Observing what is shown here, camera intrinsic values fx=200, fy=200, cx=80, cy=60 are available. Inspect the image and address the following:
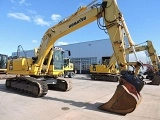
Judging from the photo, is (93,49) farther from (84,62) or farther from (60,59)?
(60,59)

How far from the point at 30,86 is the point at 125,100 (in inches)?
209

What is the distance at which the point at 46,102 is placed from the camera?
8586 millimetres

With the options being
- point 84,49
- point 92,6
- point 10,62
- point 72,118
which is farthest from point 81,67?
point 72,118

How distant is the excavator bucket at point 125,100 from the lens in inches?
270

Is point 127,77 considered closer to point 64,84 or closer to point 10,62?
point 64,84

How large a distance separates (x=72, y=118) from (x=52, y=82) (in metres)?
5.59

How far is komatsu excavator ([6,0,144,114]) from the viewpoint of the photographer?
710 centimetres

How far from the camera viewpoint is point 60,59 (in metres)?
12.3

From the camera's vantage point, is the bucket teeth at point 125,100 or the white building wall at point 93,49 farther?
the white building wall at point 93,49

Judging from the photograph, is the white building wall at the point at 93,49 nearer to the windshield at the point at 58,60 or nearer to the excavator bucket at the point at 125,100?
the windshield at the point at 58,60

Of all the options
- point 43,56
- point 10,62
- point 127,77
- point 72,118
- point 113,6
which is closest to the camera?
point 72,118

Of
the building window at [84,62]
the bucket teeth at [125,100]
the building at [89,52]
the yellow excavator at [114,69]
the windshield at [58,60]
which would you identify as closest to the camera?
the bucket teeth at [125,100]

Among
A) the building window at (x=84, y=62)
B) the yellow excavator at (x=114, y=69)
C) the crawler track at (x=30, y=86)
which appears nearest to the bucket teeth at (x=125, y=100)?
the crawler track at (x=30, y=86)

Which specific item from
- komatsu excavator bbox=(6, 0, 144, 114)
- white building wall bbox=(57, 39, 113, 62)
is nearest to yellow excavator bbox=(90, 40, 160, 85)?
komatsu excavator bbox=(6, 0, 144, 114)
